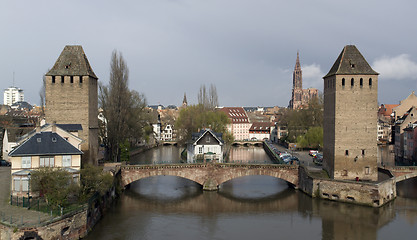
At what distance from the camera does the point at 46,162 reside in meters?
29.9

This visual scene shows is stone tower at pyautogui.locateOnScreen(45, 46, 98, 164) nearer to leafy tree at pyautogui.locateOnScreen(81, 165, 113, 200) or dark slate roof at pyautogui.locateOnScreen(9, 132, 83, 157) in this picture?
dark slate roof at pyautogui.locateOnScreen(9, 132, 83, 157)

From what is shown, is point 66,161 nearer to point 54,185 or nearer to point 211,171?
point 54,185

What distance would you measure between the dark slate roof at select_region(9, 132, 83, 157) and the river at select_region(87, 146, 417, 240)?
655 cm

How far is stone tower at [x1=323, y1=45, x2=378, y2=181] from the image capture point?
38.8 metres

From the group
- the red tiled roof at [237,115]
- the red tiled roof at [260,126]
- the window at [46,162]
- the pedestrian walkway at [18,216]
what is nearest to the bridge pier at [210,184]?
the window at [46,162]

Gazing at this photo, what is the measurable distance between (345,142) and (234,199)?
42.3 ft

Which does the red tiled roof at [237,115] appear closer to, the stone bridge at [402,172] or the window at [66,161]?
the stone bridge at [402,172]

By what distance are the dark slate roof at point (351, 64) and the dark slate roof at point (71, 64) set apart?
2573cm

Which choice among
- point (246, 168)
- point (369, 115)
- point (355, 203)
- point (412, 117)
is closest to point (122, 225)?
point (246, 168)

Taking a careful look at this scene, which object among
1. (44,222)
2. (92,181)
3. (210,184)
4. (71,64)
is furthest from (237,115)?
(44,222)

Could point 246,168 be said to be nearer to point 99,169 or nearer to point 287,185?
point 287,185

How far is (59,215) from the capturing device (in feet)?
81.6

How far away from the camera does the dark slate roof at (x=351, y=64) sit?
3875 cm

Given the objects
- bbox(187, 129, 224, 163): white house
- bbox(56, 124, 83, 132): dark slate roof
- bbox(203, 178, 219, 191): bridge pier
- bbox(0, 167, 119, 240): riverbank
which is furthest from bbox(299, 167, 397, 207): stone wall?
bbox(56, 124, 83, 132): dark slate roof
